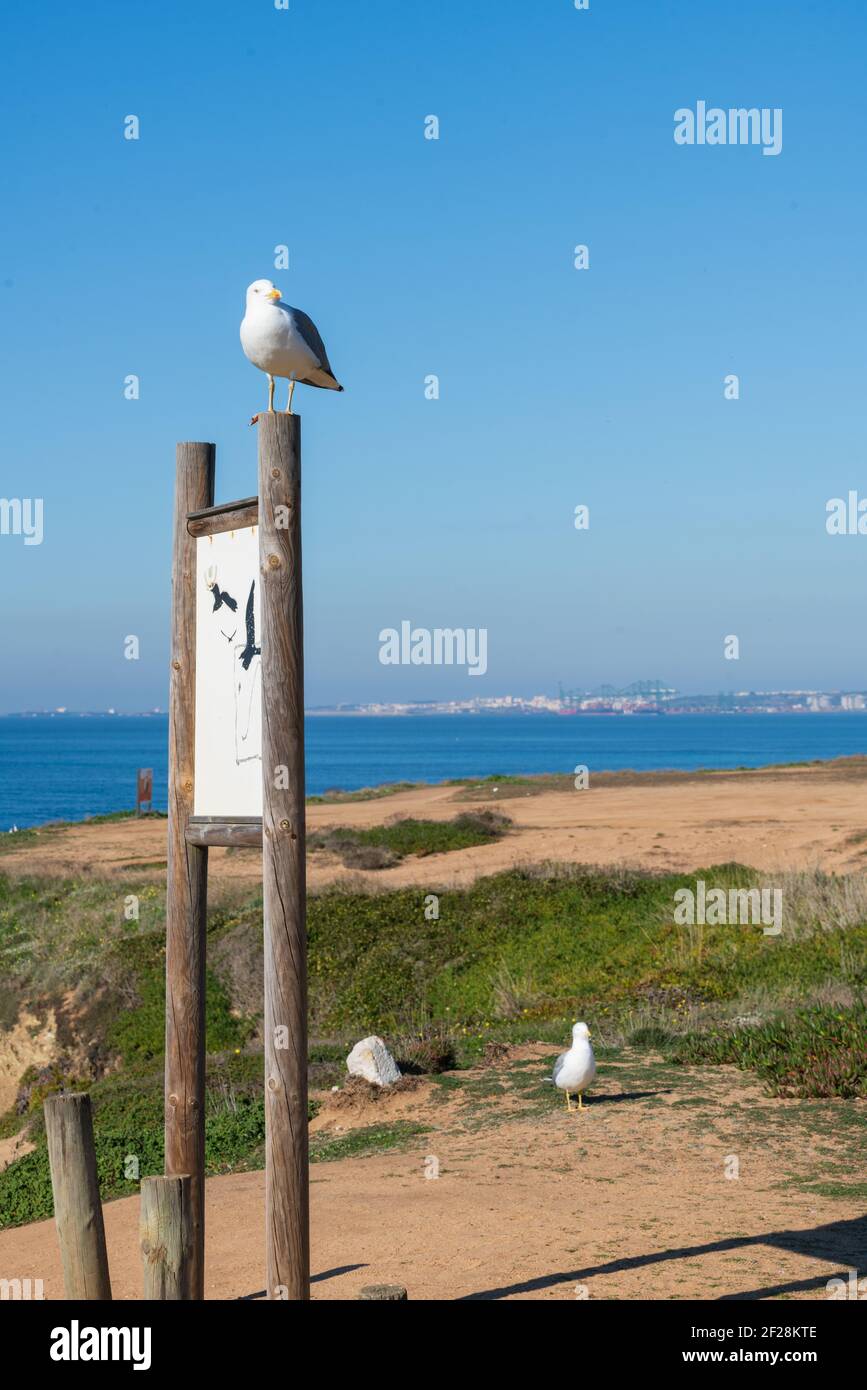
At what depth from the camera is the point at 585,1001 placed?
16.4 metres

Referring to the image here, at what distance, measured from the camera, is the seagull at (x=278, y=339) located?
269 inches

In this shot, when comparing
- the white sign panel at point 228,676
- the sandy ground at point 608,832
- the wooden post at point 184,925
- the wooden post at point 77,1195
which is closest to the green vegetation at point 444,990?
the sandy ground at point 608,832

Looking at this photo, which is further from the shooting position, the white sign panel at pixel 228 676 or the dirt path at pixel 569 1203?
the dirt path at pixel 569 1203

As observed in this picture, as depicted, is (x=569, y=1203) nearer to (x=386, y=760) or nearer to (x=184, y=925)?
(x=184, y=925)

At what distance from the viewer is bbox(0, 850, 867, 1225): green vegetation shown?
12.6 m

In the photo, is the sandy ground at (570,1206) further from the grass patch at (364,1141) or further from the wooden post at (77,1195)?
the wooden post at (77,1195)

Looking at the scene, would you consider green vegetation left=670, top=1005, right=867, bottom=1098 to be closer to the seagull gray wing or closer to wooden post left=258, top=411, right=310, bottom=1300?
wooden post left=258, top=411, right=310, bottom=1300

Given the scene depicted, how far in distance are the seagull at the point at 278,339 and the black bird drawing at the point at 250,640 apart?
972 millimetres

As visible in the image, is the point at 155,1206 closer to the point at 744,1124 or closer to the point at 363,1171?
the point at 363,1171

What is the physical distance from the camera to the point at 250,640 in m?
6.82

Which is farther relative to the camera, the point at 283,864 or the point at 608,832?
the point at 608,832

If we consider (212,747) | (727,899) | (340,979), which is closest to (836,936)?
(727,899)
